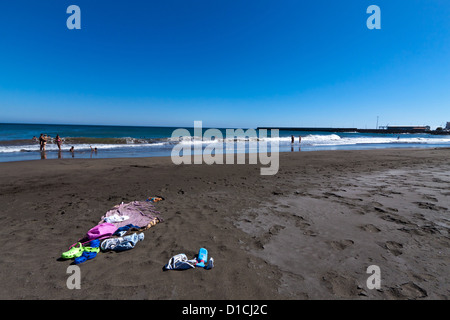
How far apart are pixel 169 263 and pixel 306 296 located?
1843 millimetres

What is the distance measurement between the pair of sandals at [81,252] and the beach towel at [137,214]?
759mm

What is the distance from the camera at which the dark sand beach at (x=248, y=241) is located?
2617 mm

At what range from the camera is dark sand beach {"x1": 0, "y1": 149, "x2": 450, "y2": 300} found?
262cm

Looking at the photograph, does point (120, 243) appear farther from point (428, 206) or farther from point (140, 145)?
point (140, 145)

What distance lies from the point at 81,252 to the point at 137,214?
150cm

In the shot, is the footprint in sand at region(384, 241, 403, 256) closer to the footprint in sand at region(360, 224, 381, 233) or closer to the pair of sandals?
the footprint in sand at region(360, 224, 381, 233)

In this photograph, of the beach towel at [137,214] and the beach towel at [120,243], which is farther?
the beach towel at [137,214]

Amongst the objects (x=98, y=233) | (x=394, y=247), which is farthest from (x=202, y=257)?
(x=394, y=247)

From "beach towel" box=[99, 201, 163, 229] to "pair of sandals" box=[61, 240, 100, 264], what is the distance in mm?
759

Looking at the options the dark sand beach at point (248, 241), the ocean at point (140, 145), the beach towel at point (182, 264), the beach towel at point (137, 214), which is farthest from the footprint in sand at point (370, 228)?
the ocean at point (140, 145)

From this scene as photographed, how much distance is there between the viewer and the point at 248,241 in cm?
376

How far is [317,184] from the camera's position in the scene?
7582mm

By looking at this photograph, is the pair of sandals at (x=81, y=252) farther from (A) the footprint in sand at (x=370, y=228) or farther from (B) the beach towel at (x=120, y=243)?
(A) the footprint in sand at (x=370, y=228)
